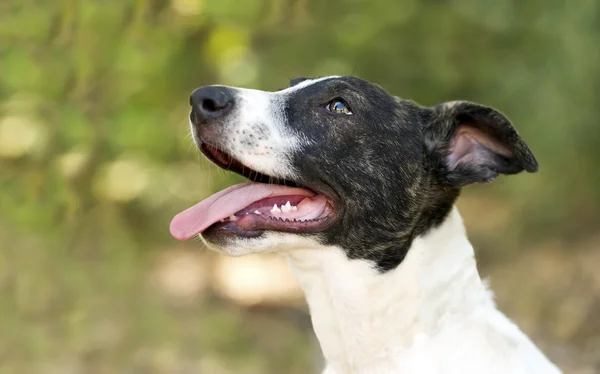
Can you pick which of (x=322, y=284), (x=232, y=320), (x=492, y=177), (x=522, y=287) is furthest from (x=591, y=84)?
(x=322, y=284)

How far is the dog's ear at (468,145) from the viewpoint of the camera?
3623 millimetres

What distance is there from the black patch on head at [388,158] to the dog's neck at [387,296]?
7 centimetres

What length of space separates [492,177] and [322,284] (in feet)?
3.11

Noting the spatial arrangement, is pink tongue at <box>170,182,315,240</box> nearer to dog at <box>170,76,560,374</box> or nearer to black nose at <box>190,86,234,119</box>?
dog at <box>170,76,560,374</box>

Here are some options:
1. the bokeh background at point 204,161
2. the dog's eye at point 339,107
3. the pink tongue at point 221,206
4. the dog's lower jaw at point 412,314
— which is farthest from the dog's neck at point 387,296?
the bokeh background at point 204,161

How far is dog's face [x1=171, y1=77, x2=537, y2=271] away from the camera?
11.0ft

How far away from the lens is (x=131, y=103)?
734cm

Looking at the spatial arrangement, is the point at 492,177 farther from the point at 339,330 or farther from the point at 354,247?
the point at 339,330

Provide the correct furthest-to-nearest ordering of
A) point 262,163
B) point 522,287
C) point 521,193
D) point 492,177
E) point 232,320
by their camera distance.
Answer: point 521,193 < point 522,287 < point 232,320 < point 492,177 < point 262,163

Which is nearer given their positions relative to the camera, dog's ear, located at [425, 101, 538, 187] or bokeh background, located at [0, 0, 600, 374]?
dog's ear, located at [425, 101, 538, 187]

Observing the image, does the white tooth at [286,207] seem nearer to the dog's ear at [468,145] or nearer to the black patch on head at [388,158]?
the black patch on head at [388,158]

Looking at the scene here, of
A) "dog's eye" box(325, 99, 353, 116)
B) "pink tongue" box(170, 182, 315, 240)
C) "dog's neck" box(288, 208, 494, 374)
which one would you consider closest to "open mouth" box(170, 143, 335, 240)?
"pink tongue" box(170, 182, 315, 240)

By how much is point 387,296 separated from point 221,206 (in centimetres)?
81

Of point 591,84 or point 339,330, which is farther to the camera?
point 591,84
